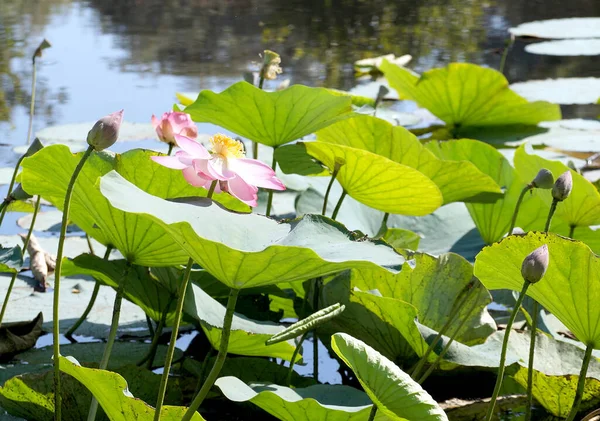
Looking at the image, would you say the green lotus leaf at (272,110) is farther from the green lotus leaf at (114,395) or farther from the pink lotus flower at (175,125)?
the green lotus leaf at (114,395)

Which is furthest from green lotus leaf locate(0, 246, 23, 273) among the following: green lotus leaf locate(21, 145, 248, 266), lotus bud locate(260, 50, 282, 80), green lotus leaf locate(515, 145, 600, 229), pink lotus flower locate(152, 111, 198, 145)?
green lotus leaf locate(515, 145, 600, 229)

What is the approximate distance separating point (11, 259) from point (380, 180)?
1.40 feet

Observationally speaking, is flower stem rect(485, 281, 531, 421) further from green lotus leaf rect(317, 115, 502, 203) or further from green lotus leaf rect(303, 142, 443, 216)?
green lotus leaf rect(317, 115, 502, 203)

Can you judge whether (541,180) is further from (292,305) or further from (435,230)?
(435,230)

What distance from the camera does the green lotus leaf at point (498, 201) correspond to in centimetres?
136

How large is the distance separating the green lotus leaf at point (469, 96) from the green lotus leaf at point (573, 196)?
749mm

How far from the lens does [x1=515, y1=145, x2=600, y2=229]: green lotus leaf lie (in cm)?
111

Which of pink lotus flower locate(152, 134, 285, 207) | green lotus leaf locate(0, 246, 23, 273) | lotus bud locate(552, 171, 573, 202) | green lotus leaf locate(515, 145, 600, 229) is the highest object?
pink lotus flower locate(152, 134, 285, 207)

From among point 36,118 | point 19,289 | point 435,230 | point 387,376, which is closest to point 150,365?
point 19,289

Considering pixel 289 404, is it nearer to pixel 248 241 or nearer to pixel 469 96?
pixel 248 241

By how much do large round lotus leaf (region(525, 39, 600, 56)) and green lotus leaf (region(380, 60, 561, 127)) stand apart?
1.21 m

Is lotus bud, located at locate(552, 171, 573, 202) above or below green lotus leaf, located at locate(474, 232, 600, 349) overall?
above

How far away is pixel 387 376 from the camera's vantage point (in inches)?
26.0

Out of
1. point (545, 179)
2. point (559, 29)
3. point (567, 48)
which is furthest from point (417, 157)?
point (559, 29)
